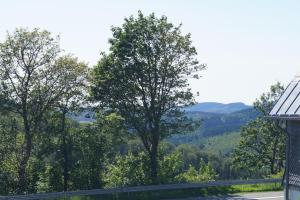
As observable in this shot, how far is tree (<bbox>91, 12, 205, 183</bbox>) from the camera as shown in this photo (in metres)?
27.3

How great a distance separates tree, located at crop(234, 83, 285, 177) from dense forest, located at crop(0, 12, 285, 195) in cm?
1613

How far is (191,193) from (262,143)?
20.7 m

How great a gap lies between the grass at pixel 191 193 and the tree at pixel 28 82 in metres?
5.63

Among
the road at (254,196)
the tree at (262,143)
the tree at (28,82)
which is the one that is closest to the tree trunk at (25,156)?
the tree at (28,82)

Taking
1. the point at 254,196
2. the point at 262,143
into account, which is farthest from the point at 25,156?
the point at 262,143

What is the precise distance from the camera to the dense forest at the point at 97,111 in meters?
26.0

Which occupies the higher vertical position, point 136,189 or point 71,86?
point 71,86

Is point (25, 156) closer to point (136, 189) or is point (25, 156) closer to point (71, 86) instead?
point (71, 86)

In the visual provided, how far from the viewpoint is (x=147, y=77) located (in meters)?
27.4

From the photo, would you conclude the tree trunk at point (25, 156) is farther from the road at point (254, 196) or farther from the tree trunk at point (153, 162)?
the road at point (254, 196)

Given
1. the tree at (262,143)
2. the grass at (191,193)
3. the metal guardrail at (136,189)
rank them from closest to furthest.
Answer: the metal guardrail at (136,189)
the grass at (191,193)
the tree at (262,143)

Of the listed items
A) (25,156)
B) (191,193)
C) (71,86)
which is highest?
(71,86)

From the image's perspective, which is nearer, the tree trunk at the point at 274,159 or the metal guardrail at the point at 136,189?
the metal guardrail at the point at 136,189

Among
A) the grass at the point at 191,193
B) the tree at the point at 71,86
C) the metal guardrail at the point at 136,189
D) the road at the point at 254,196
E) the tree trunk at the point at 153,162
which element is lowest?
the road at the point at 254,196
